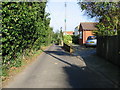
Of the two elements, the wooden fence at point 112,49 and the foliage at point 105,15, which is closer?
the wooden fence at point 112,49

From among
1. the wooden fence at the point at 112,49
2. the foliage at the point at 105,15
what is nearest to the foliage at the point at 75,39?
the foliage at the point at 105,15

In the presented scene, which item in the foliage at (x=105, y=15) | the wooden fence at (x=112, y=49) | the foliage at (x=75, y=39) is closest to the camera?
the wooden fence at (x=112, y=49)

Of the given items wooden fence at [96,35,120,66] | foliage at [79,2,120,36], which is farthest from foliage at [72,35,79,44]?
wooden fence at [96,35,120,66]

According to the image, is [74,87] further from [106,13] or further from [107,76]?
→ [106,13]

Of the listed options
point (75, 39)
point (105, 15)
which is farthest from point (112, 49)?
point (75, 39)

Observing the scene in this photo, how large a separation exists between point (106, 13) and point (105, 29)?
1.21 m

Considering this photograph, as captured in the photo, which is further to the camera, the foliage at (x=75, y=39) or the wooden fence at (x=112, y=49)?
the foliage at (x=75, y=39)

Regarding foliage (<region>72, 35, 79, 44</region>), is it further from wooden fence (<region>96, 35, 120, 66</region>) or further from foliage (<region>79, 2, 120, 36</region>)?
wooden fence (<region>96, 35, 120, 66</region>)

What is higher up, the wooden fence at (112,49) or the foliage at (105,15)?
the foliage at (105,15)

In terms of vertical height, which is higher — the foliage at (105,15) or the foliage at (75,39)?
the foliage at (105,15)

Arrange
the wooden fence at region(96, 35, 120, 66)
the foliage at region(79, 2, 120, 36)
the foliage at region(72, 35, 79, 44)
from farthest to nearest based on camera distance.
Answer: the foliage at region(72, 35, 79, 44)
the foliage at region(79, 2, 120, 36)
the wooden fence at region(96, 35, 120, 66)

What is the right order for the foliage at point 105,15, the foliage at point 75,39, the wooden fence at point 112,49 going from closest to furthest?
the wooden fence at point 112,49 → the foliage at point 105,15 → the foliage at point 75,39

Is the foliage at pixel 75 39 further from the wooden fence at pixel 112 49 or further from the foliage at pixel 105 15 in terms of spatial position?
the wooden fence at pixel 112 49

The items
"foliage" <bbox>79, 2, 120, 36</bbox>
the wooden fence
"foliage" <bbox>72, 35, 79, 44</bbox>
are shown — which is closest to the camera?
the wooden fence
